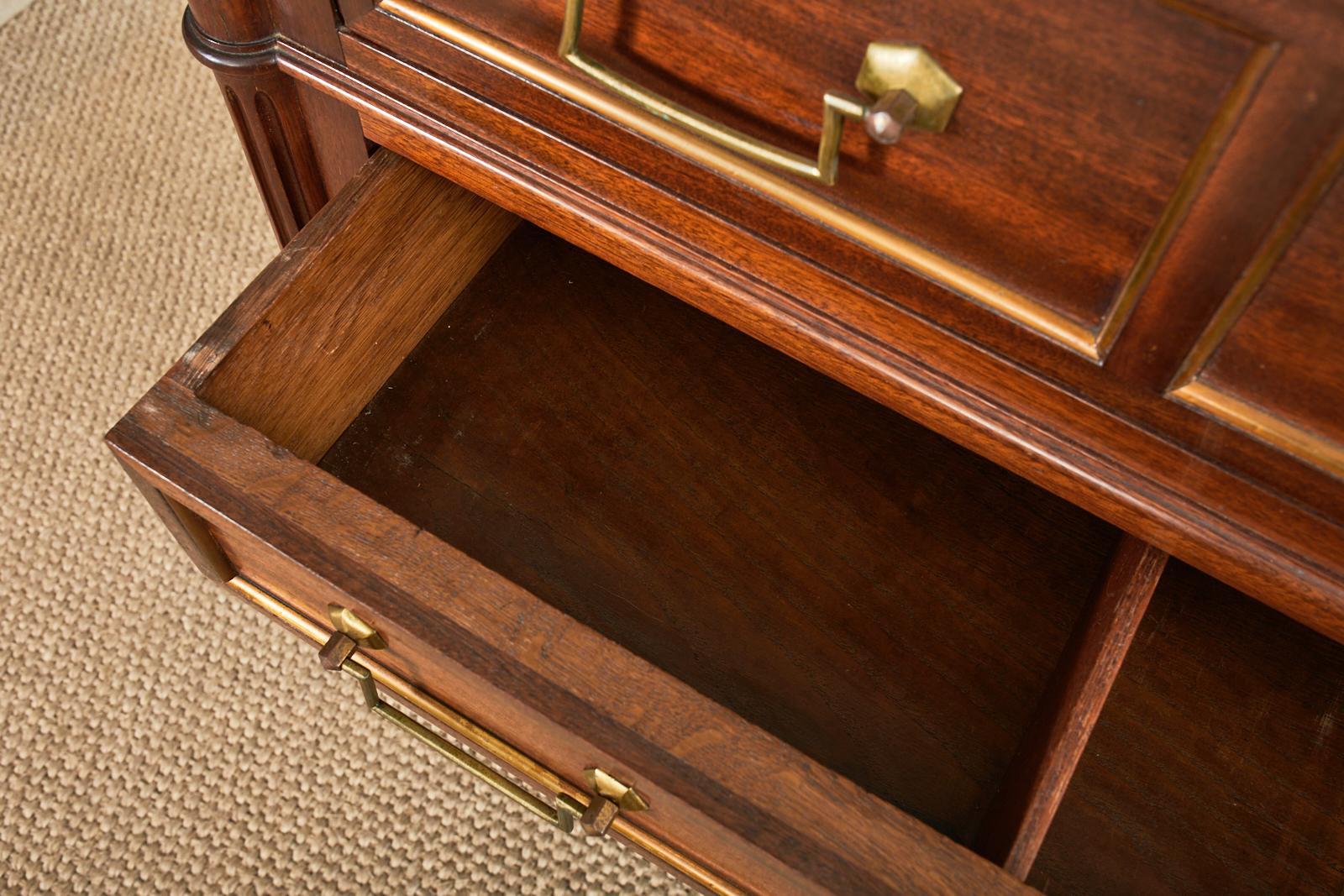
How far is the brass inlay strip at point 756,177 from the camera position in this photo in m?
0.39

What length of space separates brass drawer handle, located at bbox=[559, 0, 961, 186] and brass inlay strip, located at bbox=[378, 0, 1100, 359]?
0.02m

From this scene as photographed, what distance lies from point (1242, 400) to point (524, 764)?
1.12ft

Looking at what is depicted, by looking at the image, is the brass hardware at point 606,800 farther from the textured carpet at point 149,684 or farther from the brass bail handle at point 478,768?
the textured carpet at point 149,684

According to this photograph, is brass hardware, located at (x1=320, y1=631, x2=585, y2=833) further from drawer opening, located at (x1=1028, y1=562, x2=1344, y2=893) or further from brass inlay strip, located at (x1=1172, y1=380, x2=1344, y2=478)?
brass inlay strip, located at (x1=1172, y1=380, x2=1344, y2=478)

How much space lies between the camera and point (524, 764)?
540 millimetres

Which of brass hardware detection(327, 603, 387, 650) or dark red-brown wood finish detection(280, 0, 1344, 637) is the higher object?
dark red-brown wood finish detection(280, 0, 1344, 637)

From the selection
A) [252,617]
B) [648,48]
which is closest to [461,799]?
[252,617]

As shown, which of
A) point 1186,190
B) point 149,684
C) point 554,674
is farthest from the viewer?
point 149,684

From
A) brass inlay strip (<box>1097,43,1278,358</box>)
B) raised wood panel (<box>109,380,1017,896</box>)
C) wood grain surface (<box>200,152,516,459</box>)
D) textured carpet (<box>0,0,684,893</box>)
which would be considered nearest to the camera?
brass inlay strip (<box>1097,43,1278,358</box>)

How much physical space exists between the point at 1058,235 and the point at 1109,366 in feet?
0.17

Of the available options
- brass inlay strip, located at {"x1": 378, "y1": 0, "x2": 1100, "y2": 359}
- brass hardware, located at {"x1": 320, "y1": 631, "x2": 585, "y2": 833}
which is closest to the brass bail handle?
brass hardware, located at {"x1": 320, "y1": 631, "x2": 585, "y2": 833}

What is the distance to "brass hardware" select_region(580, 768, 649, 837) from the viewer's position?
1.51ft

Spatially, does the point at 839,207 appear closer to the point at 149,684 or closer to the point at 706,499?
the point at 706,499

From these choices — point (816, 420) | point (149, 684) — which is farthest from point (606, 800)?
point (149, 684)
